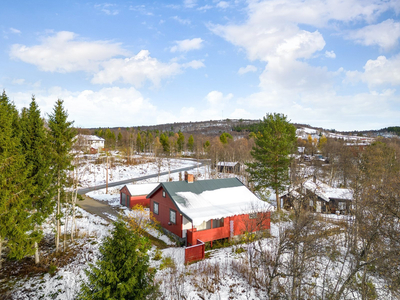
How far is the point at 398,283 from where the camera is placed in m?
10.4

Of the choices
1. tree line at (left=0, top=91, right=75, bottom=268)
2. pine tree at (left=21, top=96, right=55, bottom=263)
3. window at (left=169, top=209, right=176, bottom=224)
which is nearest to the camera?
tree line at (left=0, top=91, right=75, bottom=268)

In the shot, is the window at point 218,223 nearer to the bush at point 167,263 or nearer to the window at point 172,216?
the window at point 172,216

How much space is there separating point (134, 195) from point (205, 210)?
42.3ft

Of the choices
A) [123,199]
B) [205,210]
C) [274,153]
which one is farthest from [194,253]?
[123,199]

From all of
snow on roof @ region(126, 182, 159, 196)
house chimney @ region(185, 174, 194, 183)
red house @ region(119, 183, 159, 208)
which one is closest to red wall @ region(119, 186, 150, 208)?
red house @ region(119, 183, 159, 208)

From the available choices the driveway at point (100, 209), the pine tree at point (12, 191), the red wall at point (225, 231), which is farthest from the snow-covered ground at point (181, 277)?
the driveway at point (100, 209)

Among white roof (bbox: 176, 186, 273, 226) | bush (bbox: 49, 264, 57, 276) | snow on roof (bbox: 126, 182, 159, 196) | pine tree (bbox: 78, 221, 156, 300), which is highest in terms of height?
pine tree (bbox: 78, 221, 156, 300)

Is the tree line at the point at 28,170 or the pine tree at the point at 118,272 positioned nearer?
the pine tree at the point at 118,272

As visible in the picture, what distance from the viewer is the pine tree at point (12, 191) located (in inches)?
457

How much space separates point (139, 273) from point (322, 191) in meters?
33.4

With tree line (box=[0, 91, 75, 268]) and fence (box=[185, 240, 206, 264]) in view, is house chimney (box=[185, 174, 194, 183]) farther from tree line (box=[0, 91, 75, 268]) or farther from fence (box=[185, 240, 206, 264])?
tree line (box=[0, 91, 75, 268])

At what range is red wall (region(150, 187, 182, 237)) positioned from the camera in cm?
1964

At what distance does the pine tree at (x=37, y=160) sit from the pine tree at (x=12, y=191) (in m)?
0.62

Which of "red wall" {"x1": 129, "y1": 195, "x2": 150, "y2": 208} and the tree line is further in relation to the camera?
"red wall" {"x1": 129, "y1": 195, "x2": 150, "y2": 208}
